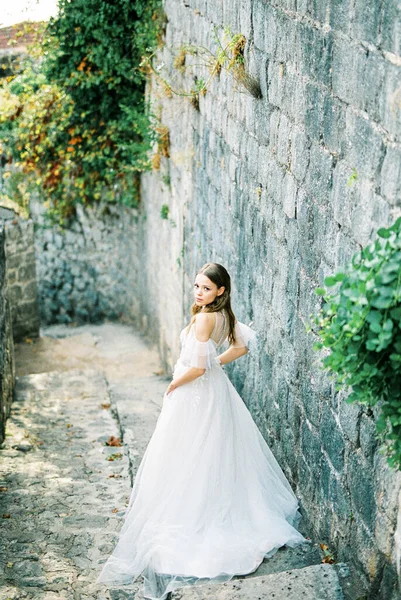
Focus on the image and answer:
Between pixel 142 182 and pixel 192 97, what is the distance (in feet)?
11.7

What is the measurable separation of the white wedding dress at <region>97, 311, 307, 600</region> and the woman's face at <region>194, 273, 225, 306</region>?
111 millimetres

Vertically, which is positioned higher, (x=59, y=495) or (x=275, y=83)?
(x=275, y=83)

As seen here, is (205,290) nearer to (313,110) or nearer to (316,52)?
(313,110)

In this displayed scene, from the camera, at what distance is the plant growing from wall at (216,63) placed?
4.81 metres

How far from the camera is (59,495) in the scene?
5.18 metres

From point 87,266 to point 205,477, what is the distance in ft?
25.5

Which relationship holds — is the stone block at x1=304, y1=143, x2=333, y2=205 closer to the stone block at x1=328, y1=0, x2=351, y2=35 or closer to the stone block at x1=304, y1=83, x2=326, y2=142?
the stone block at x1=304, y1=83, x2=326, y2=142

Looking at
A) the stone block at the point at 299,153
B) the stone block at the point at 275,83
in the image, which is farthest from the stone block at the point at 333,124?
the stone block at the point at 275,83

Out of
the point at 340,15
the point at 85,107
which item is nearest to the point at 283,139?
the point at 340,15

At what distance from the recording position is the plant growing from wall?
4812 mm

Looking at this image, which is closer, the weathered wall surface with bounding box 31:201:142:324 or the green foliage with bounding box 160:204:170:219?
the green foliage with bounding box 160:204:170:219

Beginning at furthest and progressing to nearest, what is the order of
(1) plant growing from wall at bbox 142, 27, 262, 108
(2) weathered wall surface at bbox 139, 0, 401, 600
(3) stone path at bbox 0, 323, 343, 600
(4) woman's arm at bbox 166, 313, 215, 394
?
(1) plant growing from wall at bbox 142, 27, 262, 108 < (4) woman's arm at bbox 166, 313, 215, 394 < (3) stone path at bbox 0, 323, 343, 600 < (2) weathered wall surface at bbox 139, 0, 401, 600

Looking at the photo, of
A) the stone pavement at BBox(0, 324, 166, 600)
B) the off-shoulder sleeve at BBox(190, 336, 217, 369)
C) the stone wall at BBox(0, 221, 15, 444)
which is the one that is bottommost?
the stone pavement at BBox(0, 324, 166, 600)

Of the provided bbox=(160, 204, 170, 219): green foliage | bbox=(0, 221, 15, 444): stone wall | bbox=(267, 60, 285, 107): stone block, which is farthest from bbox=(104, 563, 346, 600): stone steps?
bbox=(160, 204, 170, 219): green foliage
